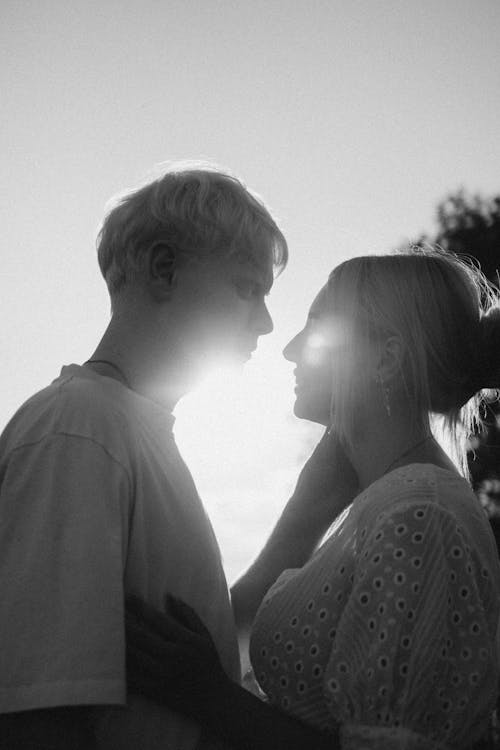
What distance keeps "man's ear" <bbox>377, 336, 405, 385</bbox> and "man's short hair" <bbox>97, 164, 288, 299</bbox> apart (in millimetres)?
523

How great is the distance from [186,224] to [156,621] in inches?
48.8

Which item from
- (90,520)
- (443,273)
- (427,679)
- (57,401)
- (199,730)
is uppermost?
(443,273)

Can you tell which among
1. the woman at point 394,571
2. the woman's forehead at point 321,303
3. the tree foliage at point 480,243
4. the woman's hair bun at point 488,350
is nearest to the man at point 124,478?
the woman at point 394,571

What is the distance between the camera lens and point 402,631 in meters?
1.93

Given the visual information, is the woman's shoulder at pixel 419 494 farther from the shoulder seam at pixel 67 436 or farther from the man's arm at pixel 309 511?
the man's arm at pixel 309 511

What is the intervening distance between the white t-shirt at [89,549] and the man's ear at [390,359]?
0.98 meters

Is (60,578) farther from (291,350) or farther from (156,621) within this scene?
(291,350)

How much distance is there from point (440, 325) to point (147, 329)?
1.09 m

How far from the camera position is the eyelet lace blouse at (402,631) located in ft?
6.29

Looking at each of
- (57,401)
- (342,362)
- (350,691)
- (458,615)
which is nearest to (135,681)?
(350,691)

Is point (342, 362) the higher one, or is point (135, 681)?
point (342, 362)

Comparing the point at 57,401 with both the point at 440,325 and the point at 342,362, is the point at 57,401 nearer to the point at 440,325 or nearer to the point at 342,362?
the point at 342,362

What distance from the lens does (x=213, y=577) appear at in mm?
2127

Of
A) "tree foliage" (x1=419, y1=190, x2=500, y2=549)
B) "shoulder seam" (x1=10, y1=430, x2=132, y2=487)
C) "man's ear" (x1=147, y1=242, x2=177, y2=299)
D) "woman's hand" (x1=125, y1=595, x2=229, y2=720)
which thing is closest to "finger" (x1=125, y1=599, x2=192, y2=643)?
"woman's hand" (x1=125, y1=595, x2=229, y2=720)
